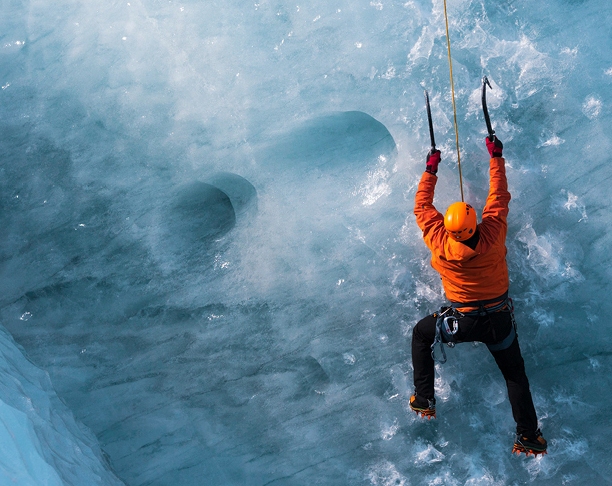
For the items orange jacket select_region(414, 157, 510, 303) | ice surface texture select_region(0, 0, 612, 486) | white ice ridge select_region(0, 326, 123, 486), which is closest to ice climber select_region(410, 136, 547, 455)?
orange jacket select_region(414, 157, 510, 303)

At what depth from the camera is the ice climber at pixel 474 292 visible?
318 cm

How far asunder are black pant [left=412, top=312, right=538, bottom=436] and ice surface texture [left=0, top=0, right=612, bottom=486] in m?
0.27

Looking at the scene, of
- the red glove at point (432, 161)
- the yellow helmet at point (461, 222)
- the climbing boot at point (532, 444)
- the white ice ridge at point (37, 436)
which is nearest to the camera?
the white ice ridge at point (37, 436)

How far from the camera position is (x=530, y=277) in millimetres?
3748

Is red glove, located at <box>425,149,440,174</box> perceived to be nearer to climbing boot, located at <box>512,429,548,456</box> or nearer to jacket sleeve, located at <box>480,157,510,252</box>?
jacket sleeve, located at <box>480,157,510,252</box>

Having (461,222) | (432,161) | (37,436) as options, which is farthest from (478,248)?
(37,436)

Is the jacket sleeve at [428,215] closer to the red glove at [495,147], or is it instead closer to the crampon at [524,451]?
the red glove at [495,147]

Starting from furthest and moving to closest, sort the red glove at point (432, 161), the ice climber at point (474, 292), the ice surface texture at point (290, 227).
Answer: the ice surface texture at point (290, 227) → the red glove at point (432, 161) → the ice climber at point (474, 292)

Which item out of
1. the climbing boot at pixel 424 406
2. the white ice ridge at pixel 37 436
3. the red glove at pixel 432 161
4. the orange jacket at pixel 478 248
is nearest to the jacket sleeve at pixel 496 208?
the orange jacket at pixel 478 248

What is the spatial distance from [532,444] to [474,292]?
1.09 m

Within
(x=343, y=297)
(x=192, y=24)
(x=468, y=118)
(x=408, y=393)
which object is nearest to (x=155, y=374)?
(x=343, y=297)

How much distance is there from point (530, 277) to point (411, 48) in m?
1.71

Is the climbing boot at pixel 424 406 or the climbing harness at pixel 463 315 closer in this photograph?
the climbing harness at pixel 463 315

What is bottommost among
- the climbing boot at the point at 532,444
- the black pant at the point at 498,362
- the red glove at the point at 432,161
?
the climbing boot at the point at 532,444
